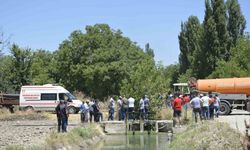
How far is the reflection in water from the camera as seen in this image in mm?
27781

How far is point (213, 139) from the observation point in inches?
712

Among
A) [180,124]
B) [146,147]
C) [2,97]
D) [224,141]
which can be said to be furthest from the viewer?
[2,97]

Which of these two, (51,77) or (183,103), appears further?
(51,77)

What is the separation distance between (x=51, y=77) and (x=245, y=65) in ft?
106

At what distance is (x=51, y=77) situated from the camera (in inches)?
2963

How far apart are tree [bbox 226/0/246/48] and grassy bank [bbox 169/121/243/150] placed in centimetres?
4373

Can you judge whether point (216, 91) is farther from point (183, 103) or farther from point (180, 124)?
point (180, 124)

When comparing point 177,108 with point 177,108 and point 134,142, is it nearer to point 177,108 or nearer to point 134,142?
point 177,108

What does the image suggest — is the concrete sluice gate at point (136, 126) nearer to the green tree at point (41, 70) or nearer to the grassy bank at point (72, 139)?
the grassy bank at point (72, 139)

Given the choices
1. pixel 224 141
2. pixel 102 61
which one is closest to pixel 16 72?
pixel 102 61

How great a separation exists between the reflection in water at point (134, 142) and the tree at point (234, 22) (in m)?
32.9

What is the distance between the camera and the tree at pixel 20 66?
5866 cm

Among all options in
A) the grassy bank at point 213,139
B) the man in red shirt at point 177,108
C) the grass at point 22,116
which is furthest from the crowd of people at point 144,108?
the grassy bank at point 213,139

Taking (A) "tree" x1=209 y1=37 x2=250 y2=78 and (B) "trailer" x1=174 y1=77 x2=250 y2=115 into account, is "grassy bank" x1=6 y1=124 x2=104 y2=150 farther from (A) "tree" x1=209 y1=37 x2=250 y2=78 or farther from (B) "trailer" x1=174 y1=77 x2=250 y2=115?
(A) "tree" x1=209 y1=37 x2=250 y2=78
